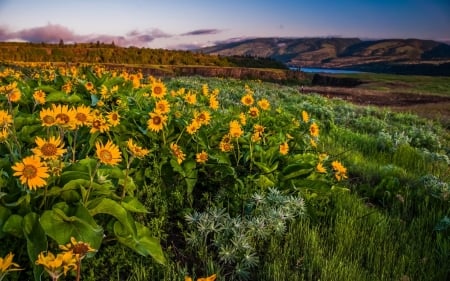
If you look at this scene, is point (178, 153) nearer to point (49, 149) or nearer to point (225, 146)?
point (225, 146)

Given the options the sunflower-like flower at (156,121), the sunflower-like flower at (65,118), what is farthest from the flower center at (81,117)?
the sunflower-like flower at (156,121)

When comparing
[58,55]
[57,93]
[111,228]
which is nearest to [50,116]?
[111,228]

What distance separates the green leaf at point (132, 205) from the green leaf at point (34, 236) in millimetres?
538

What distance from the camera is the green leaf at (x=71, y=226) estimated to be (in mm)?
2422

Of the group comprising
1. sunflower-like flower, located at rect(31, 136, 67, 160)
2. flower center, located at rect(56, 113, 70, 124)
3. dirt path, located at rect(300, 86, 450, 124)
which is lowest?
dirt path, located at rect(300, 86, 450, 124)

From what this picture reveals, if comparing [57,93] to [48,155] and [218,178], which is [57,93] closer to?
[218,178]

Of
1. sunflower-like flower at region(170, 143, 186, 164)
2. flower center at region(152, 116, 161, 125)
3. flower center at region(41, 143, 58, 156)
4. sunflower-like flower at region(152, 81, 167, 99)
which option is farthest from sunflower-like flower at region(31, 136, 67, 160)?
sunflower-like flower at region(152, 81, 167, 99)

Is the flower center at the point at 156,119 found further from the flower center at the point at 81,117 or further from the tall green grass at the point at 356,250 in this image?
the tall green grass at the point at 356,250

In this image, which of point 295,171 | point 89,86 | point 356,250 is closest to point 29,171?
point 356,250

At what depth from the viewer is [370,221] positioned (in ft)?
12.5

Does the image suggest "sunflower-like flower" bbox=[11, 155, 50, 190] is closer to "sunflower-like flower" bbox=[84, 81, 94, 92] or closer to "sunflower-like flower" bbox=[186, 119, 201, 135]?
"sunflower-like flower" bbox=[186, 119, 201, 135]

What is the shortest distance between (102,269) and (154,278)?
33 centimetres

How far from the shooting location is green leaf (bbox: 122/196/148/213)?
111 inches

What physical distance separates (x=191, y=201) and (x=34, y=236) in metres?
1.43
